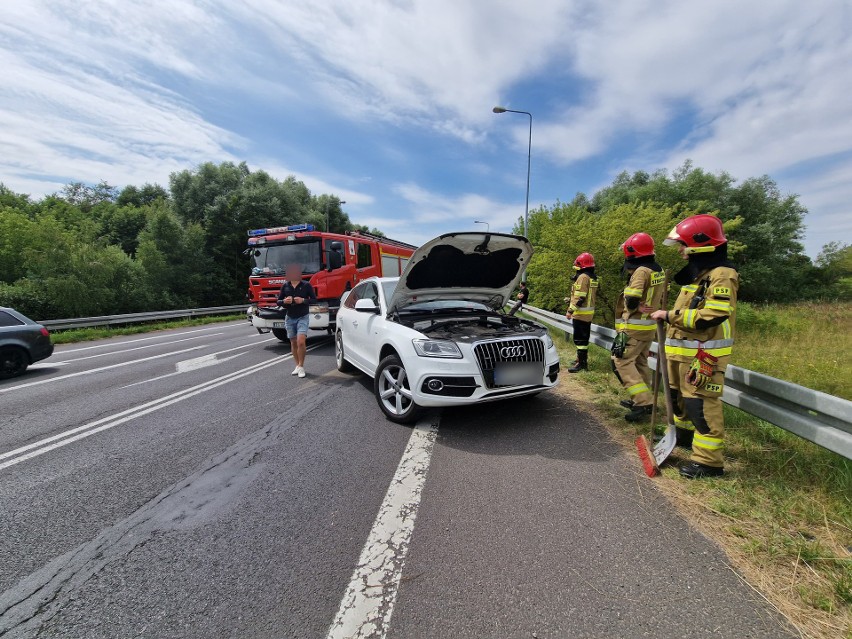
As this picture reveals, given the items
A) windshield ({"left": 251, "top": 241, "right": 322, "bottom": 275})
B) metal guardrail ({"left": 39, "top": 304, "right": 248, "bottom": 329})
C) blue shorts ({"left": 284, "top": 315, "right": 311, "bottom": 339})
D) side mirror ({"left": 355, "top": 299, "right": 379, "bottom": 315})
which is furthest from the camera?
metal guardrail ({"left": 39, "top": 304, "right": 248, "bottom": 329})

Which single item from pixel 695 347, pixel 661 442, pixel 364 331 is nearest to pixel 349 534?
pixel 661 442

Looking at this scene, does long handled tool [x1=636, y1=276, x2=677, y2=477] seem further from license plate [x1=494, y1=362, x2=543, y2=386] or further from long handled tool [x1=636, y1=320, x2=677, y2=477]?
license plate [x1=494, y1=362, x2=543, y2=386]

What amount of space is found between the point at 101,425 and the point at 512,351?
187 inches

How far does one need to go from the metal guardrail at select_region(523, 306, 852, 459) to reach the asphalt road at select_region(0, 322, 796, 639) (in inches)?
41.7

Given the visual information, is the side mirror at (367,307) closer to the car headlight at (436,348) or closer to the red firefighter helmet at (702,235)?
the car headlight at (436,348)

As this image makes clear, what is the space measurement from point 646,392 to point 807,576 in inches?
86.5

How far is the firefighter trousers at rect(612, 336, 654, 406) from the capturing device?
4008mm

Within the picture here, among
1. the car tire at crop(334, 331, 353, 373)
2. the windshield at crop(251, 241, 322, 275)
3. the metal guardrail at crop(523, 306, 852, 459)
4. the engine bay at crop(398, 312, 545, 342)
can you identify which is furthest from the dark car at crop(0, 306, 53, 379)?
the metal guardrail at crop(523, 306, 852, 459)

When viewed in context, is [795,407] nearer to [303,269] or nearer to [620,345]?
[620,345]

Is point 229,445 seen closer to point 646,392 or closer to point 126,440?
point 126,440

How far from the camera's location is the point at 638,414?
3998 millimetres

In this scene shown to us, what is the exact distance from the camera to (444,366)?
371 cm

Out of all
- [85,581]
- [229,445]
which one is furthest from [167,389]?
[85,581]

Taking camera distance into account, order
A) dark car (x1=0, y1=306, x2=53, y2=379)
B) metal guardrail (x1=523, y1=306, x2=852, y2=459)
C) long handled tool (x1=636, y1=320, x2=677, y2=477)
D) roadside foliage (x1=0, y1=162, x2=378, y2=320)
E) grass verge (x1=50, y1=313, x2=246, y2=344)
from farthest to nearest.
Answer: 1. roadside foliage (x1=0, y1=162, x2=378, y2=320)
2. grass verge (x1=50, y1=313, x2=246, y2=344)
3. dark car (x1=0, y1=306, x2=53, y2=379)
4. long handled tool (x1=636, y1=320, x2=677, y2=477)
5. metal guardrail (x1=523, y1=306, x2=852, y2=459)
